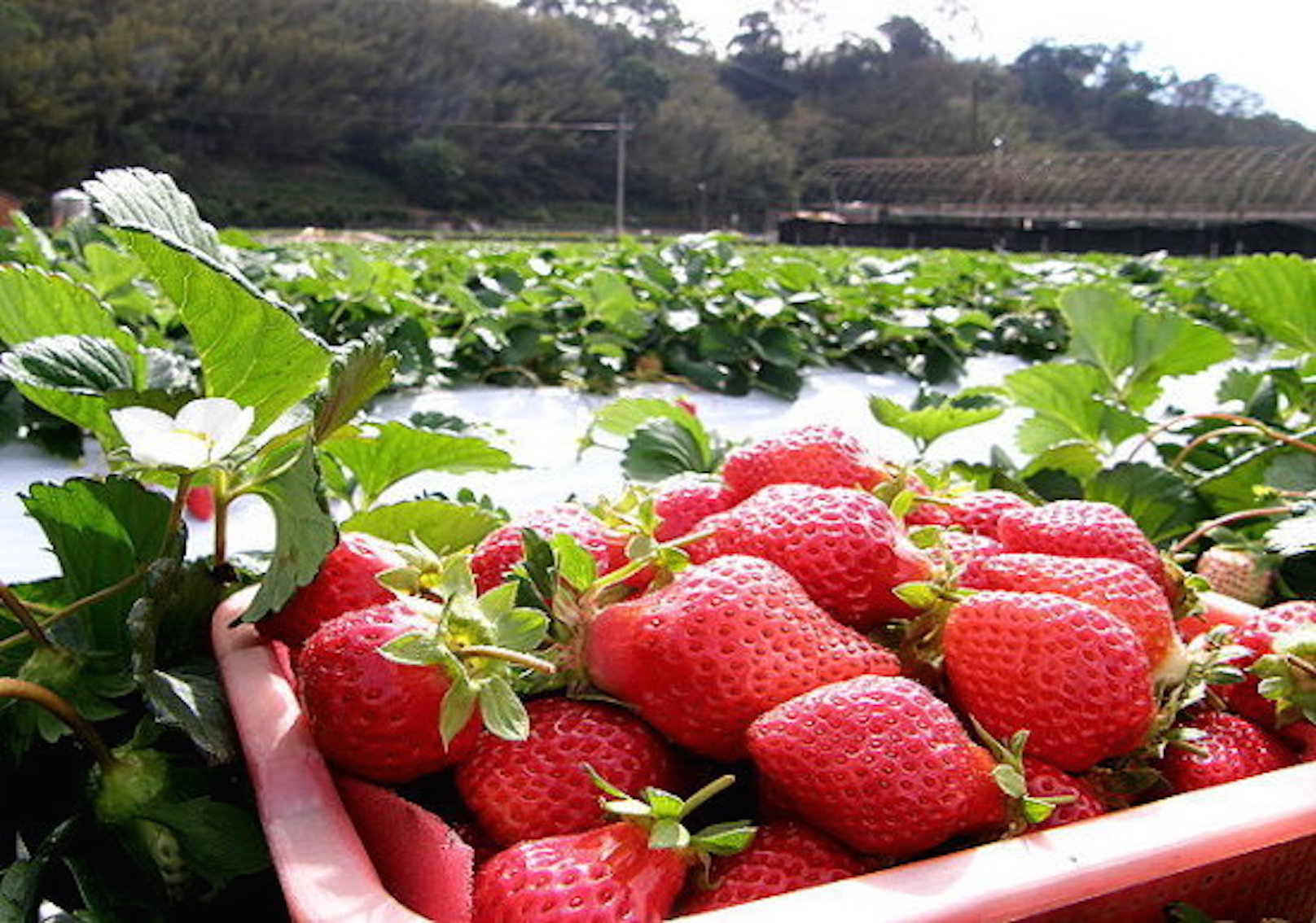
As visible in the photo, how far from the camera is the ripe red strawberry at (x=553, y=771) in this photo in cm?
42

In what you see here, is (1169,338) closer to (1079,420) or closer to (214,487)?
(1079,420)

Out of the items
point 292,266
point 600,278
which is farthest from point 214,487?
point 292,266

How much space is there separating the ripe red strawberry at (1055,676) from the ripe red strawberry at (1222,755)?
27mm

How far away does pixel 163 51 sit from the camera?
106ft

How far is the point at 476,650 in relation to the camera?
0.41m

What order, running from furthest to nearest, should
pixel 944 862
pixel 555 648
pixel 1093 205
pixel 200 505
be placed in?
pixel 1093 205, pixel 200 505, pixel 555 648, pixel 944 862

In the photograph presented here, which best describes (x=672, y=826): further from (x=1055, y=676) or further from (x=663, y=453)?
(x=663, y=453)

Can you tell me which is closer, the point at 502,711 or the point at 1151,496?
the point at 502,711

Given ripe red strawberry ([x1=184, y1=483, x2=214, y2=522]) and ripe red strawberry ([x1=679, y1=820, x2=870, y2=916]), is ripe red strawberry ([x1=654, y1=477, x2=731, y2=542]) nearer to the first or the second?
ripe red strawberry ([x1=679, y1=820, x2=870, y2=916])

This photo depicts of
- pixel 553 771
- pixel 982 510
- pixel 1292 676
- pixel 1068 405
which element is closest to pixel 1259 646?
pixel 1292 676

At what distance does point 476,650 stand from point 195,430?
0.14 m

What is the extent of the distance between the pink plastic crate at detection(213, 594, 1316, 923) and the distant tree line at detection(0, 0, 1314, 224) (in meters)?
30.6

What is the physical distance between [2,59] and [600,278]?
105 ft

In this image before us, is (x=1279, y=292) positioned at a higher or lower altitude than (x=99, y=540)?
higher
